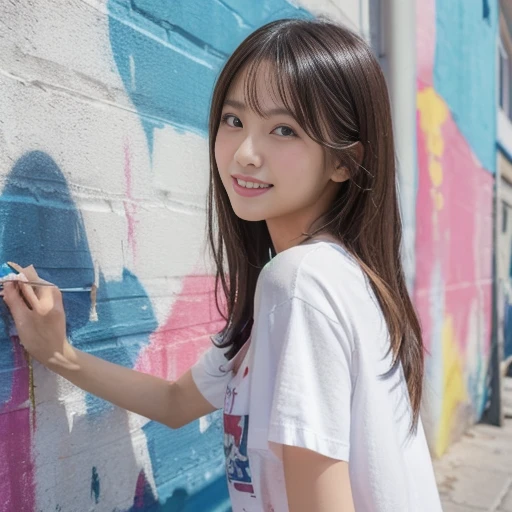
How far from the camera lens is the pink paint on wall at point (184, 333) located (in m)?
1.66

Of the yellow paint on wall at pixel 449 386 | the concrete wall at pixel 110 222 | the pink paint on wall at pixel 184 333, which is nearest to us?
the concrete wall at pixel 110 222

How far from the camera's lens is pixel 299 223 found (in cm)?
133

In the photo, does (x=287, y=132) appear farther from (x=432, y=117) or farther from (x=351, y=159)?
(x=432, y=117)

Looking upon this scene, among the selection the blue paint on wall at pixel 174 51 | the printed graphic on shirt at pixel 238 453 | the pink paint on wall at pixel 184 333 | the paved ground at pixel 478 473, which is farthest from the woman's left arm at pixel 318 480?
the paved ground at pixel 478 473

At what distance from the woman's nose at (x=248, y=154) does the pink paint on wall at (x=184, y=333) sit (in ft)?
2.09

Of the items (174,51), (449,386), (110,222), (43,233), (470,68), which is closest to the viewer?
(43,233)

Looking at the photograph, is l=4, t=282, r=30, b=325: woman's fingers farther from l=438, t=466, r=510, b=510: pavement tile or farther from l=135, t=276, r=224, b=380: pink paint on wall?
l=438, t=466, r=510, b=510: pavement tile

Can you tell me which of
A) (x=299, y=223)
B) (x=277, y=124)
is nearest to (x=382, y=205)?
(x=299, y=223)

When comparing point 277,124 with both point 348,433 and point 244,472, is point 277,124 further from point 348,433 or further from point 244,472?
point 244,472

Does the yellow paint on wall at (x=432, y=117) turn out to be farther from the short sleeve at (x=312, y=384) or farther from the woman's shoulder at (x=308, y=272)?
the short sleeve at (x=312, y=384)

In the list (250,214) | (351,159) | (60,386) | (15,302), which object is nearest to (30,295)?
(15,302)

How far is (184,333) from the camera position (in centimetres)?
178

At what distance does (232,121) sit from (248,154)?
0.41 ft

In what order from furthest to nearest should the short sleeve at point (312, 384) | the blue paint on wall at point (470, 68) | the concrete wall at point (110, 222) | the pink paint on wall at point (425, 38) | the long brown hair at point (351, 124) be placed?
the blue paint on wall at point (470, 68) → the pink paint on wall at point (425, 38) → the concrete wall at point (110, 222) → the long brown hair at point (351, 124) → the short sleeve at point (312, 384)
